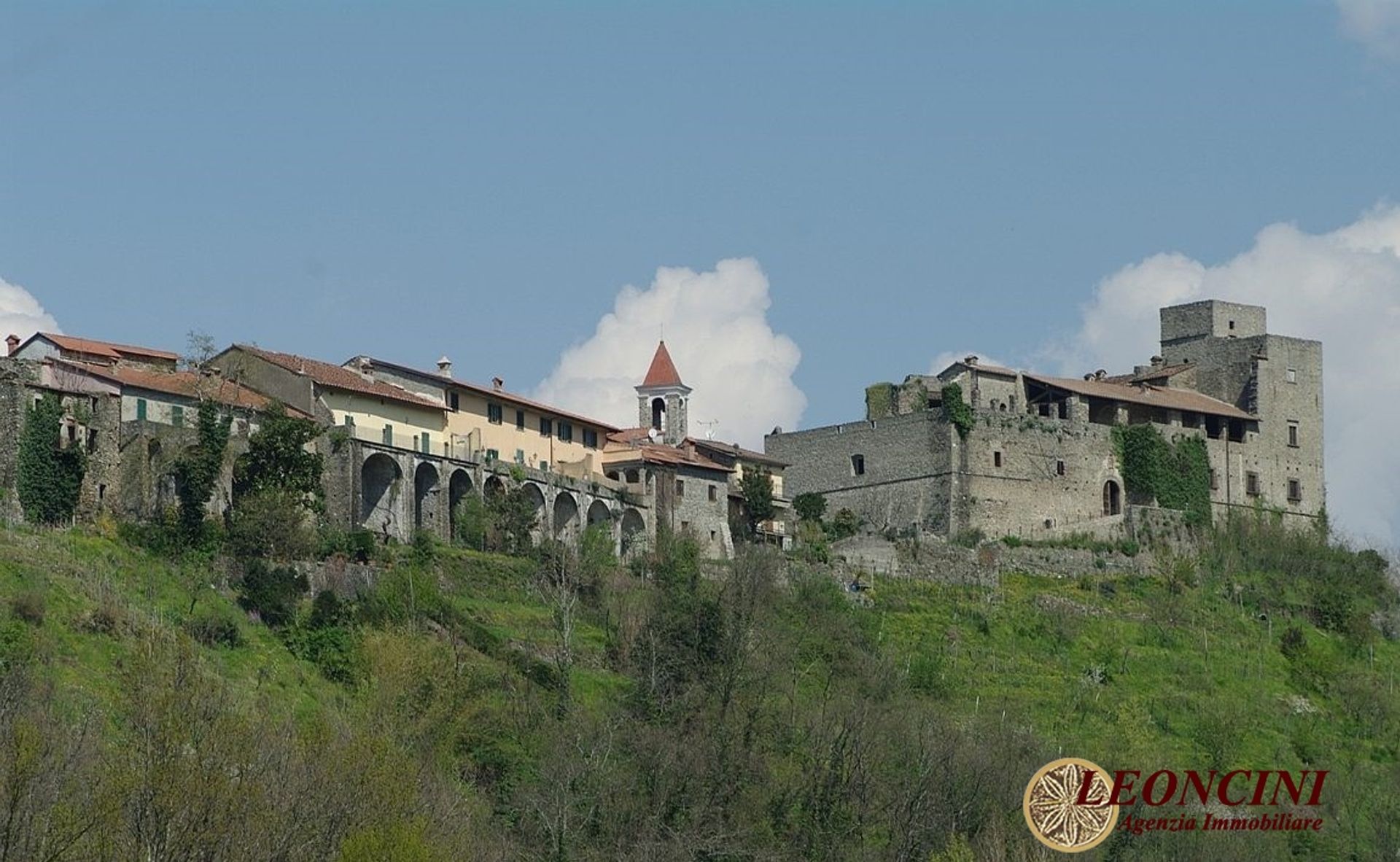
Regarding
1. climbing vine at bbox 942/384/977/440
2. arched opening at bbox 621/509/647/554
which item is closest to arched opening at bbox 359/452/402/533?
arched opening at bbox 621/509/647/554

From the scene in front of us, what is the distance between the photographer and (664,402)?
11444 cm

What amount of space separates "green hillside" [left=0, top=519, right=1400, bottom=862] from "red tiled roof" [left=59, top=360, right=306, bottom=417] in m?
5.50

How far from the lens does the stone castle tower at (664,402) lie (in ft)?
373

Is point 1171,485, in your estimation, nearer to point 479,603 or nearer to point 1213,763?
point 1213,763

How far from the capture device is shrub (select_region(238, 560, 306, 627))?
75.7 meters

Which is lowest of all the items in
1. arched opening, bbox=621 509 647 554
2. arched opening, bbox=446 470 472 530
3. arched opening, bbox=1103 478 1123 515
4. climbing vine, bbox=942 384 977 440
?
arched opening, bbox=621 509 647 554

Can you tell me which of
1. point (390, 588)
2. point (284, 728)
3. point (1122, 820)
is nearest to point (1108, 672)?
point (1122, 820)

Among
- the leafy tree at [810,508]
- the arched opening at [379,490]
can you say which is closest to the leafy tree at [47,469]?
the arched opening at [379,490]

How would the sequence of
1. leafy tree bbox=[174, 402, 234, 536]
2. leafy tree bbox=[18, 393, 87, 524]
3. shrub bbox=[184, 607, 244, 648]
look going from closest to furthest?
1. shrub bbox=[184, 607, 244, 648]
2. leafy tree bbox=[18, 393, 87, 524]
3. leafy tree bbox=[174, 402, 234, 536]

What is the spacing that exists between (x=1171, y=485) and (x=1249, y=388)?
20.9 feet

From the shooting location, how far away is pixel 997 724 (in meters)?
78.8

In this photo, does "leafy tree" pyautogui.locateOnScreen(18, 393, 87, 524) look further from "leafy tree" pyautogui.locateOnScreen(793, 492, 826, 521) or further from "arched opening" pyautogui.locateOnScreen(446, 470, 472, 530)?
"leafy tree" pyautogui.locateOnScreen(793, 492, 826, 521)

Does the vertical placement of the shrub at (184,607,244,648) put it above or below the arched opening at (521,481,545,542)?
below

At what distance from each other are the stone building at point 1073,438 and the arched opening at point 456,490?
17.1 meters
